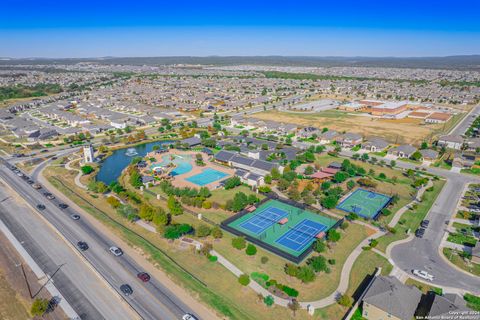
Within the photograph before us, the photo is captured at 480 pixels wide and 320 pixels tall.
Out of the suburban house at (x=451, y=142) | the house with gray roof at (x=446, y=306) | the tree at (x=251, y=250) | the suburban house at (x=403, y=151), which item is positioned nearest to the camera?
the house with gray roof at (x=446, y=306)

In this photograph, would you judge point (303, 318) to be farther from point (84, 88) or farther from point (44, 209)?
point (84, 88)

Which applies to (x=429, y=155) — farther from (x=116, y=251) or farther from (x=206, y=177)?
(x=116, y=251)

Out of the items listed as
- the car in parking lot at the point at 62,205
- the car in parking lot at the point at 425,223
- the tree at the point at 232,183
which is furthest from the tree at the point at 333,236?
the car in parking lot at the point at 62,205

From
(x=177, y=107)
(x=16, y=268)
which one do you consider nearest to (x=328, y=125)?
(x=177, y=107)

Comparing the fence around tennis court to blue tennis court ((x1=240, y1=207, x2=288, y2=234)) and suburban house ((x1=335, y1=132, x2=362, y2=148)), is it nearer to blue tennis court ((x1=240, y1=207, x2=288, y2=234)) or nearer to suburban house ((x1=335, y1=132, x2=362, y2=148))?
blue tennis court ((x1=240, y1=207, x2=288, y2=234))

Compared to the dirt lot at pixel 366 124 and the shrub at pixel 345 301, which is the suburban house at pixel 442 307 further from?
the dirt lot at pixel 366 124

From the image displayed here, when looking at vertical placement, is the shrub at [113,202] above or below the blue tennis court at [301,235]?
above

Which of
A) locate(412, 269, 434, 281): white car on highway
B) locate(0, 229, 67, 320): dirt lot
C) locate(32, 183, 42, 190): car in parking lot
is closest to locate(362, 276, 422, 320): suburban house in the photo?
locate(412, 269, 434, 281): white car on highway
